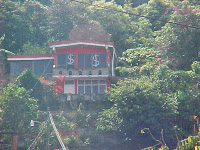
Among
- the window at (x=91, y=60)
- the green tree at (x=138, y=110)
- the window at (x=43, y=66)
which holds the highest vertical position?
the window at (x=91, y=60)

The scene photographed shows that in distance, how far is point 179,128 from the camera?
25.8m

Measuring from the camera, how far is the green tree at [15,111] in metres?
24.9

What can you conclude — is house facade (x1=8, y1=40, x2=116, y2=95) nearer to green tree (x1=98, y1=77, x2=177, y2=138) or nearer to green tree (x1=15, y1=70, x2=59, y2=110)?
green tree (x1=15, y1=70, x2=59, y2=110)

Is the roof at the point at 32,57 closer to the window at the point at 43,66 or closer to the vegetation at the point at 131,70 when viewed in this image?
the window at the point at 43,66

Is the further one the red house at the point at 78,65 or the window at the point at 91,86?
the window at the point at 91,86

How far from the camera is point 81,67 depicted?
33.8 meters

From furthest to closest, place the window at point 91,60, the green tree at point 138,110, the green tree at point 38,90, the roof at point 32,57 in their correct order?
the roof at point 32,57
the window at point 91,60
the green tree at point 38,90
the green tree at point 138,110

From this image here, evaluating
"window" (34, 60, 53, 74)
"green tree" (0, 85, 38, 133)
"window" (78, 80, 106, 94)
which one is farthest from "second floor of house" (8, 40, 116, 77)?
"green tree" (0, 85, 38, 133)

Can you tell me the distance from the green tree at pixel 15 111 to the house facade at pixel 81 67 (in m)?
7.72

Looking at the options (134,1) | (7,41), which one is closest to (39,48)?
(7,41)

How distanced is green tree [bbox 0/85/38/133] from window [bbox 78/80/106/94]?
345 inches

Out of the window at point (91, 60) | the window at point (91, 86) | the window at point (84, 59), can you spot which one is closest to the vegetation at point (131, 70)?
the window at point (91, 86)

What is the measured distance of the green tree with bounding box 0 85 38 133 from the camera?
24.9m

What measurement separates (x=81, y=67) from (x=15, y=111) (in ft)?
31.5
